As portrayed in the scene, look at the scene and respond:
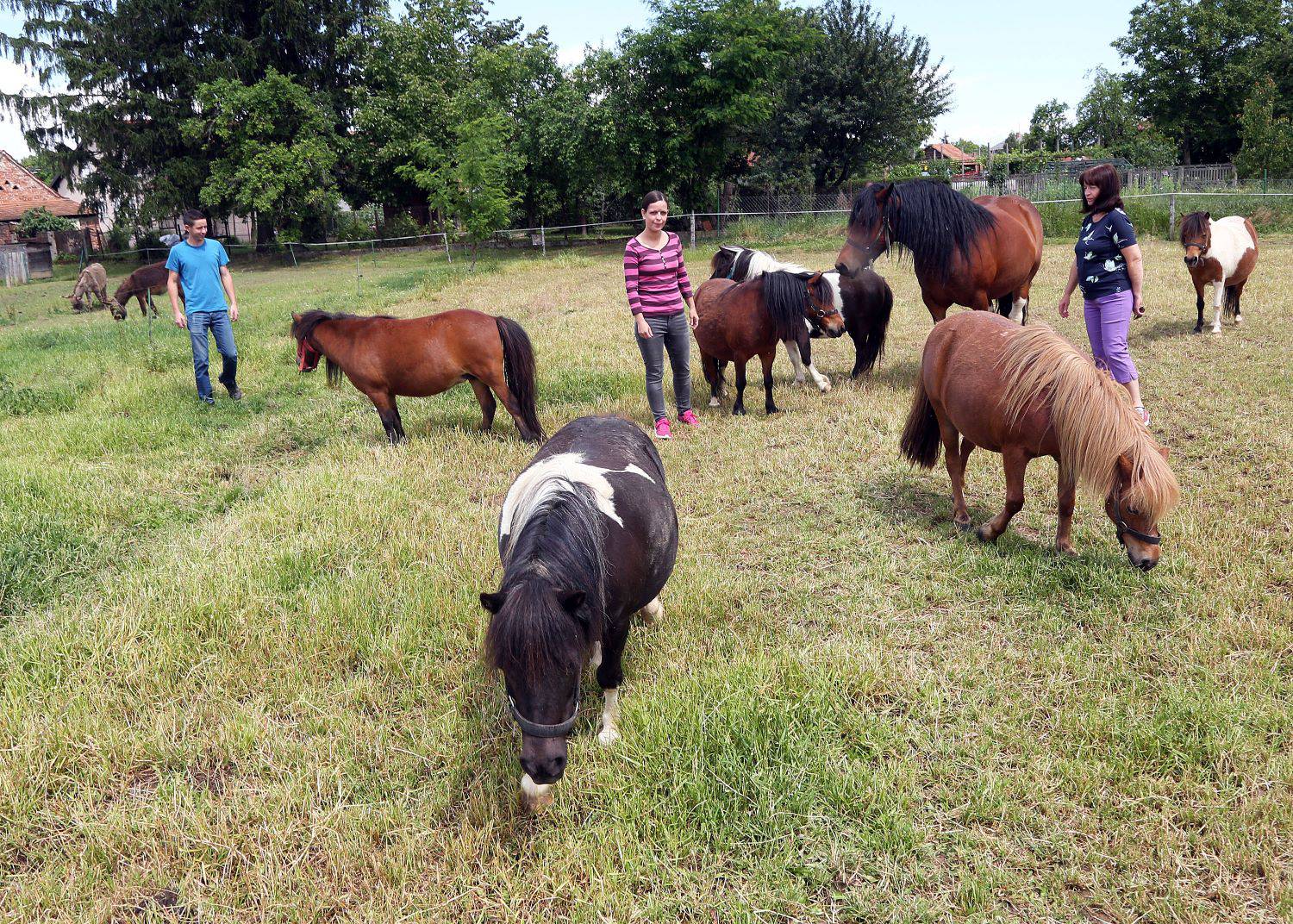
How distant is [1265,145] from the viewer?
25.7 meters

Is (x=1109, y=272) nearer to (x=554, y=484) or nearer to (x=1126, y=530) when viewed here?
(x=1126, y=530)

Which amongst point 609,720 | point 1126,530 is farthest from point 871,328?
point 609,720

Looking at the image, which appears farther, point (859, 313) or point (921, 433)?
point (859, 313)

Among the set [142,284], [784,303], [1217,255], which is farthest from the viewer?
[142,284]

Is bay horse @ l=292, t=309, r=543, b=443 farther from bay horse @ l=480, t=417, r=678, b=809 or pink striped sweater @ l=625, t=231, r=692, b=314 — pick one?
bay horse @ l=480, t=417, r=678, b=809

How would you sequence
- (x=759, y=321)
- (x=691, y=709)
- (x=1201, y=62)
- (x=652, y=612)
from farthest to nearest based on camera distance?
(x=1201, y=62), (x=759, y=321), (x=652, y=612), (x=691, y=709)

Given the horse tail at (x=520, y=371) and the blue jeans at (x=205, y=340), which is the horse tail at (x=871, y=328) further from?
the blue jeans at (x=205, y=340)

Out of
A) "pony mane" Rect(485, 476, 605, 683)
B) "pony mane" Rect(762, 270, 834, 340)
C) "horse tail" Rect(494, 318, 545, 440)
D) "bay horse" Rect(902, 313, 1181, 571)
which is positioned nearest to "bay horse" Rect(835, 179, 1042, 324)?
"pony mane" Rect(762, 270, 834, 340)

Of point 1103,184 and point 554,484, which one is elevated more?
point 1103,184

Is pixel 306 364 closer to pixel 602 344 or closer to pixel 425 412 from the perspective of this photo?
pixel 425 412

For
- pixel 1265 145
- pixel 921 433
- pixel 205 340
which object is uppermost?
pixel 1265 145

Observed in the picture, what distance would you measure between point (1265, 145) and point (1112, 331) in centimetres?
2930

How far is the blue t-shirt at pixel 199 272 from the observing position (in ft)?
26.2

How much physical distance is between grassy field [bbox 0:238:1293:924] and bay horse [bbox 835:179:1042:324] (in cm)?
248
